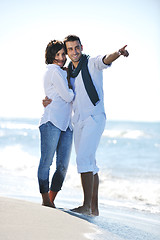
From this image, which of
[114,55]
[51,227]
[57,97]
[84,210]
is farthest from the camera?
[57,97]

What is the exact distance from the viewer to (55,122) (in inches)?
128

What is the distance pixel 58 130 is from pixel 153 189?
12.3ft

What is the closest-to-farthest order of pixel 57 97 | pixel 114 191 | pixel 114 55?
1. pixel 114 55
2. pixel 57 97
3. pixel 114 191

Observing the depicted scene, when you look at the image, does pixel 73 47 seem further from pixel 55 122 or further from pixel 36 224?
pixel 36 224

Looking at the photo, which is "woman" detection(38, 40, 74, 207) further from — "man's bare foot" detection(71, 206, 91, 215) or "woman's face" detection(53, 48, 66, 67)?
"man's bare foot" detection(71, 206, 91, 215)

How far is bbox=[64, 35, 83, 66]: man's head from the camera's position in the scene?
338 centimetres

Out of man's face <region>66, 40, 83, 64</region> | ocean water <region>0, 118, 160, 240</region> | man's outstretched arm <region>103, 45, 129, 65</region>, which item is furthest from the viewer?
man's face <region>66, 40, 83, 64</region>

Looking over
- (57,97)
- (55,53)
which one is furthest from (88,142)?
(55,53)

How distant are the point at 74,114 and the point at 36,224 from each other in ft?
4.31

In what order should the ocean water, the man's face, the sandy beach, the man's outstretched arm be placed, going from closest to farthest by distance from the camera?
the sandy beach → the man's outstretched arm → the ocean water → the man's face

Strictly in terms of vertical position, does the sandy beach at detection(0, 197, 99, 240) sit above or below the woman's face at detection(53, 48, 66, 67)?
below

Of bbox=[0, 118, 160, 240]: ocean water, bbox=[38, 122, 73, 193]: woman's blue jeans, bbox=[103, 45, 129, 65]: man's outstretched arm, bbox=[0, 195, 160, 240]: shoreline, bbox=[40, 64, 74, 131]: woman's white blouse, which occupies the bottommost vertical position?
bbox=[0, 118, 160, 240]: ocean water

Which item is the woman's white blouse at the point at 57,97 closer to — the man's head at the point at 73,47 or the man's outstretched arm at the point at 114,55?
the man's head at the point at 73,47

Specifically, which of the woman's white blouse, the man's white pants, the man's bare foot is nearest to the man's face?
the woman's white blouse
